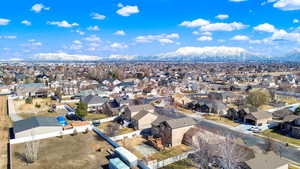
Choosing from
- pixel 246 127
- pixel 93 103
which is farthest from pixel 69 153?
pixel 246 127

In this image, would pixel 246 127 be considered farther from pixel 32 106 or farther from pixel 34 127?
pixel 32 106

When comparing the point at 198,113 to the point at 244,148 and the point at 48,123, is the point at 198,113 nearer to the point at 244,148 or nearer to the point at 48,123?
the point at 244,148

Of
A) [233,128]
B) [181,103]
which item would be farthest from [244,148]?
[181,103]

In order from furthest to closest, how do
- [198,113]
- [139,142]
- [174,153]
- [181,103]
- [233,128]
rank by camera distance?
1. [181,103]
2. [198,113]
3. [233,128]
4. [139,142]
5. [174,153]

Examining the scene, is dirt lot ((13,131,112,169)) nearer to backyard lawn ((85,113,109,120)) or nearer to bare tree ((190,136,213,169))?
backyard lawn ((85,113,109,120))

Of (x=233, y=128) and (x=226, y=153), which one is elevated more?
(x=226, y=153)

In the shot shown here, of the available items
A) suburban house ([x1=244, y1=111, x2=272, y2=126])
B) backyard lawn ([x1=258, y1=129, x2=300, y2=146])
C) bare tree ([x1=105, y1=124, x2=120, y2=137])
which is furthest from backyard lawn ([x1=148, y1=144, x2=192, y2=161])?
suburban house ([x1=244, y1=111, x2=272, y2=126])
